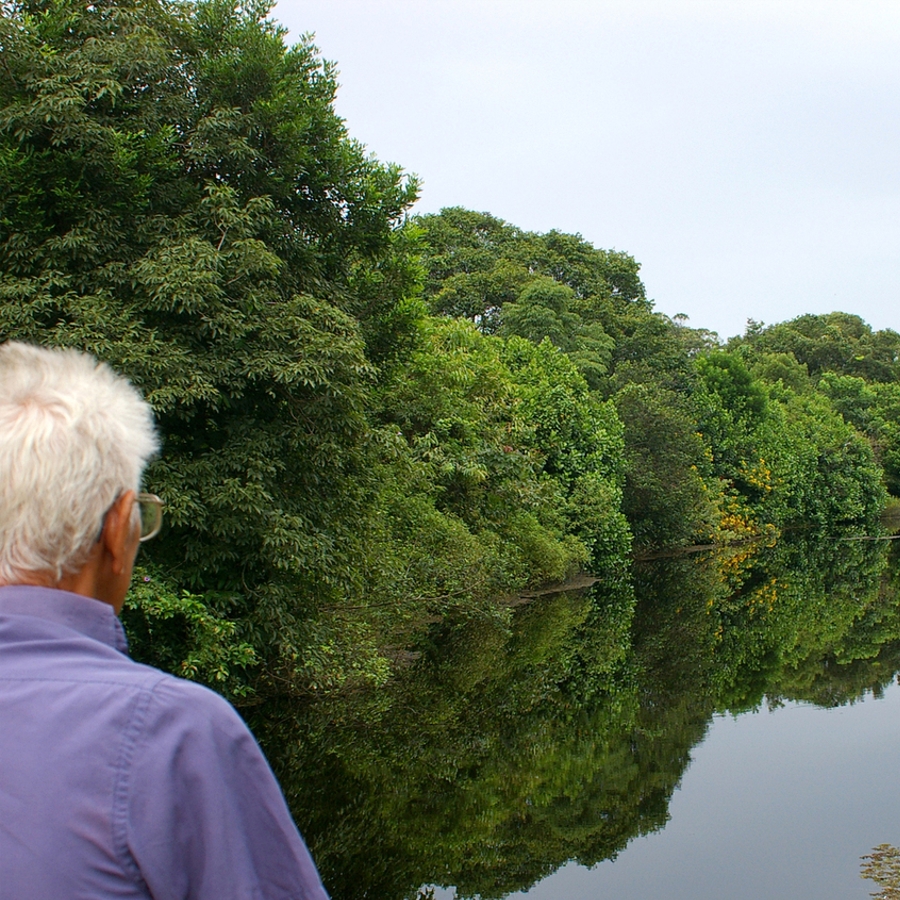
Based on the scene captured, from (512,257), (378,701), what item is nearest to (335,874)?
(378,701)

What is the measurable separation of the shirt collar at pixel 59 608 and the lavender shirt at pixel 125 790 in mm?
86

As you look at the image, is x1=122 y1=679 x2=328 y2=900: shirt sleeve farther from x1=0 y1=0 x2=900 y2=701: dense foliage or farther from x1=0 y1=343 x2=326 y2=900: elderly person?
x1=0 y1=0 x2=900 y2=701: dense foliage

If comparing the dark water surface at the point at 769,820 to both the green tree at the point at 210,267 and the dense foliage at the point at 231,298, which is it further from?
the green tree at the point at 210,267

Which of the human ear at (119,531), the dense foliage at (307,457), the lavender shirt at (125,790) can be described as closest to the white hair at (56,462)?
the human ear at (119,531)

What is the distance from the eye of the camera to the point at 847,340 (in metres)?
73.6

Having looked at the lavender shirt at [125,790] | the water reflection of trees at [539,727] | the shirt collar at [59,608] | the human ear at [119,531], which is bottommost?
the water reflection of trees at [539,727]

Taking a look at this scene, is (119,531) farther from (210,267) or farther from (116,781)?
(210,267)

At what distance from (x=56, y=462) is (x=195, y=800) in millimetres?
495

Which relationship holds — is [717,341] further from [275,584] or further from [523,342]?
[275,584]

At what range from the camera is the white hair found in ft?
4.56

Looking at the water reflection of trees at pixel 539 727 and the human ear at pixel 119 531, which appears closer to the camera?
the human ear at pixel 119 531

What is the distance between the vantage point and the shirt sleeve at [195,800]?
4.03ft

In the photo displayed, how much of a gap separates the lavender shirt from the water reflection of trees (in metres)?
7.58

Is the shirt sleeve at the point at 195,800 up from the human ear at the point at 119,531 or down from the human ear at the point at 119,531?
down
